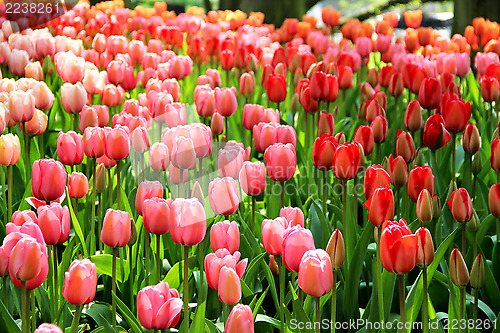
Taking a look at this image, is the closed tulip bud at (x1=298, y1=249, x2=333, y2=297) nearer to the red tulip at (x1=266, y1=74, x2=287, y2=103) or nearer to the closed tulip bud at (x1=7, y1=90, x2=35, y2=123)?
the closed tulip bud at (x1=7, y1=90, x2=35, y2=123)

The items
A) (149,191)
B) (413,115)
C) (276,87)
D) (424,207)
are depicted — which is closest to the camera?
(424,207)

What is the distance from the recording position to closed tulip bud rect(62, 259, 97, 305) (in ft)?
4.34

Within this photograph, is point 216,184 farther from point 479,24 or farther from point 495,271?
point 479,24

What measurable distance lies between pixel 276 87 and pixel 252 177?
3.88ft

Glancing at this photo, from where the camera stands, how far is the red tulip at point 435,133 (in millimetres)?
2363

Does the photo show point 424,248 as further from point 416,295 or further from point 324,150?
point 324,150

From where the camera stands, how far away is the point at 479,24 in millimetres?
5016

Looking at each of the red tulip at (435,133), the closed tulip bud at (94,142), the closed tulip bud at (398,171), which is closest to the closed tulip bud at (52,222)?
the closed tulip bud at (94,142)

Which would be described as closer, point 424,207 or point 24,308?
point 24,308

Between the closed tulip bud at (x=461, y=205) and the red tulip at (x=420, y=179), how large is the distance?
0.11 metres

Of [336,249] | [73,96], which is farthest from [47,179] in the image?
[73,96]

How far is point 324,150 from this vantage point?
2.06 metres

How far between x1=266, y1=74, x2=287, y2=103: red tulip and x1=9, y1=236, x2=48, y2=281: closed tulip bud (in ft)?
6.30

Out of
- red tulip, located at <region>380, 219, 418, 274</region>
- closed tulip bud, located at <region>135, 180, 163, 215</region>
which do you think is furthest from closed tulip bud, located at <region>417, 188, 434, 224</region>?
closed tulip bud, located at <region>135, 180, 163, 215</region>
